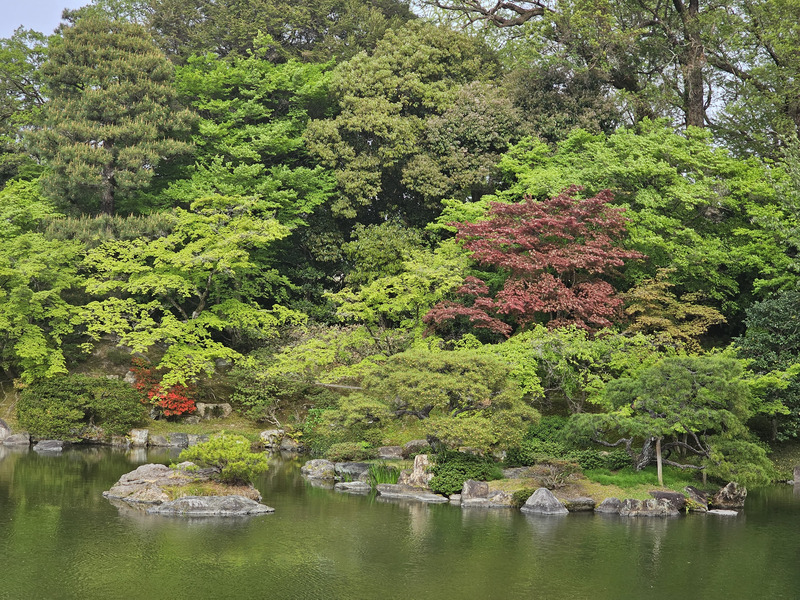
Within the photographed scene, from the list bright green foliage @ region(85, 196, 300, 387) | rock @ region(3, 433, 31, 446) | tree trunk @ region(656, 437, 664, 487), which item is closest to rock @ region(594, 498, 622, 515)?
tree trunk @ region(656, 437, 664, 487)

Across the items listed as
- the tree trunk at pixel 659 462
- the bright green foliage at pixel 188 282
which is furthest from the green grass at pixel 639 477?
the bright green foliage at pixel 188 282

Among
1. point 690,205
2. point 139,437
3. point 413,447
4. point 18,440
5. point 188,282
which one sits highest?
point 690,205

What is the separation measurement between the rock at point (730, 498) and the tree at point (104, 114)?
20.5 meters

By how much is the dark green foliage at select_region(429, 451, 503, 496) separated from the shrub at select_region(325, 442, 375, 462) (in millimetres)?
2249

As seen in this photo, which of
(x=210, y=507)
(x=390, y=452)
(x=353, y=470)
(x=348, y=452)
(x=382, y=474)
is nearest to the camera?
(x=210, y=507)

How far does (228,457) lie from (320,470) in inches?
170

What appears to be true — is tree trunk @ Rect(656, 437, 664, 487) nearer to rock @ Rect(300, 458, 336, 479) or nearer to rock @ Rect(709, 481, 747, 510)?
rock @ Rect(709, 481, 747, 510)

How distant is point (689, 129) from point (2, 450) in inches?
896

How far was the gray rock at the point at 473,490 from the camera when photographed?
650 inches

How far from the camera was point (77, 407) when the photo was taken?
23.5m

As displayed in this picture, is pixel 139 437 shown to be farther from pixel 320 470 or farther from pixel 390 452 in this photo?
pixel 390 452

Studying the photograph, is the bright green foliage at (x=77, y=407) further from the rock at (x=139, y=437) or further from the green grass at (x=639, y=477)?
the green grass at (x=639, y=477)

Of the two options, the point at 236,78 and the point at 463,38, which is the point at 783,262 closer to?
the point at 463,38

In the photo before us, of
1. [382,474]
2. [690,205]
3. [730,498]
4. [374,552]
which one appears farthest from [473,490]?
[690,205]
